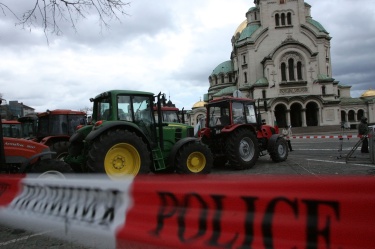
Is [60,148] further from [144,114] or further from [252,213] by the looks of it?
[252,213]

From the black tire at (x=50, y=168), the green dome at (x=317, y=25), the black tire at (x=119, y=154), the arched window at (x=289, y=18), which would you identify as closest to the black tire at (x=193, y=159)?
the black tire at (x=119, y=154)

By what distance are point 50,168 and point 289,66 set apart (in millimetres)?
52173

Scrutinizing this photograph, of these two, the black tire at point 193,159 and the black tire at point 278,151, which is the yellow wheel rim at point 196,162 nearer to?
the black tire at point 193,159

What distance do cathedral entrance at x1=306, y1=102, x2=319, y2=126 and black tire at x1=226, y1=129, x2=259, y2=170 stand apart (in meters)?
46.3

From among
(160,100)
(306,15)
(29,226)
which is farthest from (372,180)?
(306,15)

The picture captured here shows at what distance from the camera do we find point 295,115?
5466cm

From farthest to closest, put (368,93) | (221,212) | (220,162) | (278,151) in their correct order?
(368,93) → (278,151) → (220,162) → (221,212)

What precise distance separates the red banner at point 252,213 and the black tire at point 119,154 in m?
3.81

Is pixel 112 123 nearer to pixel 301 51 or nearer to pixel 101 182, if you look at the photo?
pixel 101 182

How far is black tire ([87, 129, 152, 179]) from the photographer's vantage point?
20.1 feet

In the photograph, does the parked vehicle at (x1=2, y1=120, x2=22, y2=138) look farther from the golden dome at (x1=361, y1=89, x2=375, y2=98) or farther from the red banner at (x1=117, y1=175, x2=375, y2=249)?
the golden dome at (x1=361, y1=89, x2=375, y2=98)

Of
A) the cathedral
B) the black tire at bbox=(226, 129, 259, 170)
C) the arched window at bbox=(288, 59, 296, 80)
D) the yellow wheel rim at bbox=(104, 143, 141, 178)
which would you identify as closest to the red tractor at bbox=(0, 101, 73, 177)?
the yellow wheel rim at bbox=(104, 143, 141, 178)

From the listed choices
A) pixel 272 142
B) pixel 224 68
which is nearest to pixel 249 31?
pixel 224 68

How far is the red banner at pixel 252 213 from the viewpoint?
1.65 m
